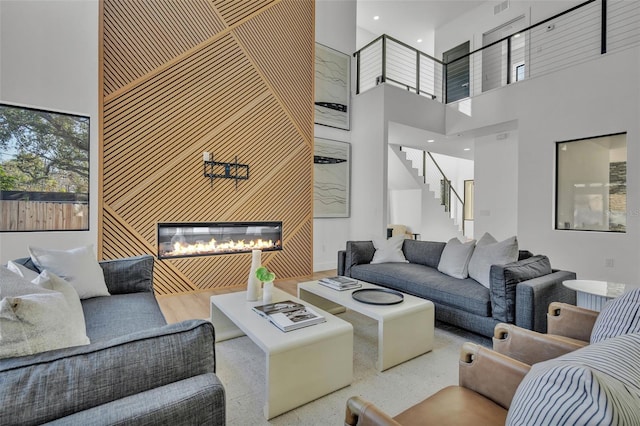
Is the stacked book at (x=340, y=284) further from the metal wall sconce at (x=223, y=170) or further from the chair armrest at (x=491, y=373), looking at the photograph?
the metal wall sconce at (x=223, y=170)

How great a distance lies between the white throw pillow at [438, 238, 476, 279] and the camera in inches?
126

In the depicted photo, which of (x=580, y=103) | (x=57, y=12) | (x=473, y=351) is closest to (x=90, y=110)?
(x=57, y=12)

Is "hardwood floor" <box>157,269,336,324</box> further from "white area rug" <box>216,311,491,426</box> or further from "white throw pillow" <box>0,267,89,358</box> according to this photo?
"white throw pillow" <box>0,267,89,358</box>

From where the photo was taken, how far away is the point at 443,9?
7.04m

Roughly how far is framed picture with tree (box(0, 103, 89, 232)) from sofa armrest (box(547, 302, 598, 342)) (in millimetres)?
4573

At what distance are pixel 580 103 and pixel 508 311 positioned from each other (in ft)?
12.4

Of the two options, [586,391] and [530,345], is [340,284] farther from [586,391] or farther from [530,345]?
[586,391]

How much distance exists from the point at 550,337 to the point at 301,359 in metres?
1.28

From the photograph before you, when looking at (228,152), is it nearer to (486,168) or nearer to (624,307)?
(624,307)

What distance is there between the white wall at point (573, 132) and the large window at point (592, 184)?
0.11 m

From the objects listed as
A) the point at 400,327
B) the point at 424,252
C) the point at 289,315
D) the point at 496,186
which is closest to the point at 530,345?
the point at 400,327

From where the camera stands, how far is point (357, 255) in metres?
4.03

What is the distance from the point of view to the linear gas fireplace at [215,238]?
420cm

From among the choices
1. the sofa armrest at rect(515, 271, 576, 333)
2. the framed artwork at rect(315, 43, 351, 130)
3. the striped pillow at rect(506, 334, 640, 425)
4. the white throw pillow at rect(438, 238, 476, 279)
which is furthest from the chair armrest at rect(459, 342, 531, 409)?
the framed artwork at rect(315, 43, 351, 130)
